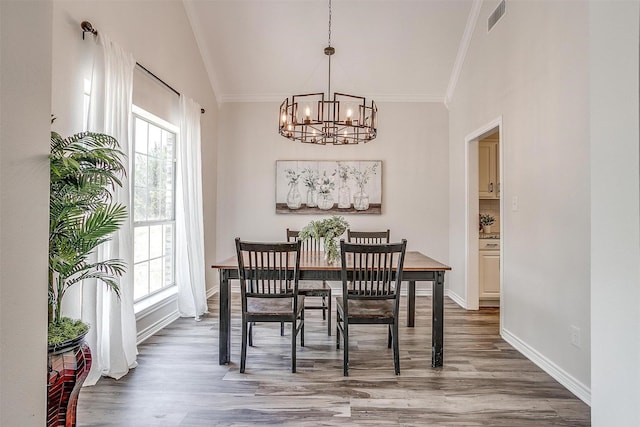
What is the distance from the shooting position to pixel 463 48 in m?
4.51

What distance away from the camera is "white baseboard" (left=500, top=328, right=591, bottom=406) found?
2.34 m

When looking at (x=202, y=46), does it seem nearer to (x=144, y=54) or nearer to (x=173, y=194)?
(x=144, y=54)

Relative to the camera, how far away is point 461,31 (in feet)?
14.3

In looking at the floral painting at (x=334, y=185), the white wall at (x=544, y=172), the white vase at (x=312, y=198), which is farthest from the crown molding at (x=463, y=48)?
the white vase at (x=312, y=198)

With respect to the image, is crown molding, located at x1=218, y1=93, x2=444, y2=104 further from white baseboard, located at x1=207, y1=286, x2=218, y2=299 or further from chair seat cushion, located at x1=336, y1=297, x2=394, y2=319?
chair seat cushion, located at x1=336, y1=297, x2=394, y2=319

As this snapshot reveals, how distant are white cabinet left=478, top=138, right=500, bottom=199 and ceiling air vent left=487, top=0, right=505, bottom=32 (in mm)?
1642

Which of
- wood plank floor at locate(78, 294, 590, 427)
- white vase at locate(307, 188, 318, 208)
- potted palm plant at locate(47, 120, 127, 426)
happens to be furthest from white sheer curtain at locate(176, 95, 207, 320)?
potted palm plant at locate(47, 120, 127, 426)

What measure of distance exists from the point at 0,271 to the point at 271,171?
4209mm

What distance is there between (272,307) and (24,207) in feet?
6.00

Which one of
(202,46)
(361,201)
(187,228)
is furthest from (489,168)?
(202,46)

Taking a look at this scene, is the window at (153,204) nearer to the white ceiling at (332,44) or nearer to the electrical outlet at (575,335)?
the white ceiling at (332,44)

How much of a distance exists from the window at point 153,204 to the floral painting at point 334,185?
1690 mm

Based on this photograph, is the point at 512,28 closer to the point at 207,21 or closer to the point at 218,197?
the point at 207,21

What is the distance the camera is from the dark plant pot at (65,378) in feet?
5.48
